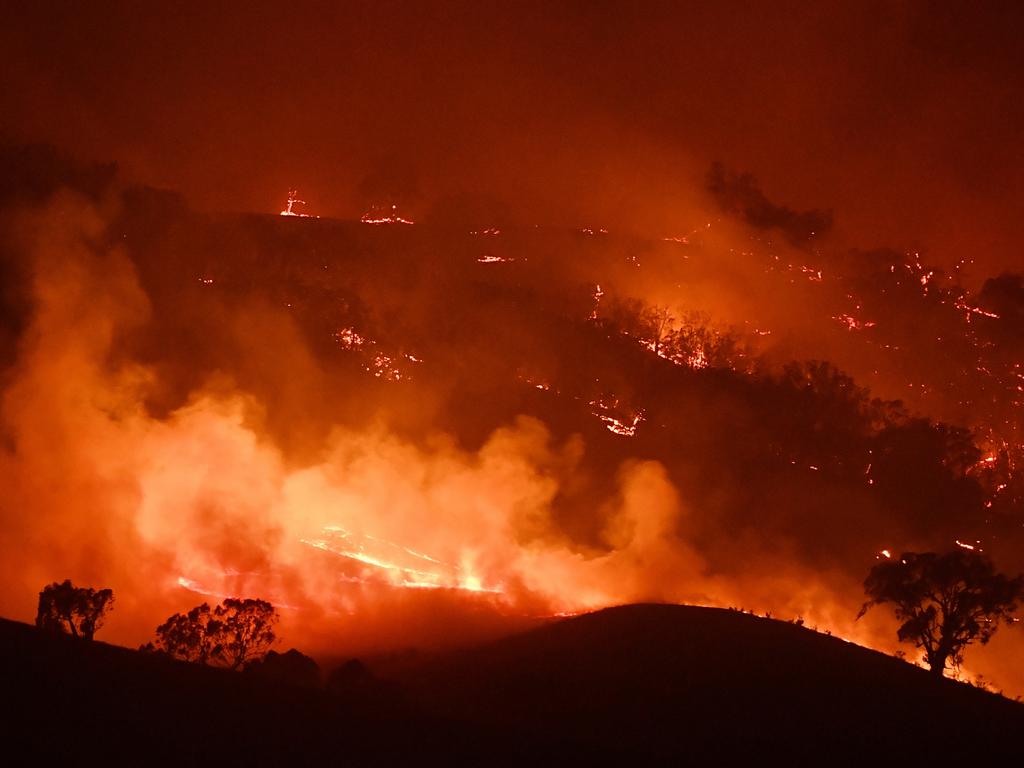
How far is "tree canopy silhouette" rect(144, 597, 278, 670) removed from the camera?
28.9 m

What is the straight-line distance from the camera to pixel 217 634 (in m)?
29.2

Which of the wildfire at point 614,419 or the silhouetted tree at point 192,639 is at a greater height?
the wildfire at point 614,419

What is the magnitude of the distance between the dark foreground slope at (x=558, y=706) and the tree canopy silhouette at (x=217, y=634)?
17.7 feet

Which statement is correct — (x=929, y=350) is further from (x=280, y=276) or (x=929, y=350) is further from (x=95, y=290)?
(x=95, y=290)

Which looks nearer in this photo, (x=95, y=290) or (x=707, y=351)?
(x=95, y=290)

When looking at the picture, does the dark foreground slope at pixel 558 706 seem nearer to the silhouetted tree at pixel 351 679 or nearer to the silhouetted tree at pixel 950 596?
the silhouetted tree at pixel 351 679

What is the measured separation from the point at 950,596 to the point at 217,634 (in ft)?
91.0

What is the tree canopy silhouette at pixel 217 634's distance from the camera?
94.7 ft

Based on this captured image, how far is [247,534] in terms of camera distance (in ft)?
154

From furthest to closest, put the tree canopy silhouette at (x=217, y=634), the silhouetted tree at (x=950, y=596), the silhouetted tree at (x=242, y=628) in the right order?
the silhouetted tree at (x=950, y=596), the silhouetted tree at (x=242, y=628), the tree canopy silhouette at (x=217, y=634)


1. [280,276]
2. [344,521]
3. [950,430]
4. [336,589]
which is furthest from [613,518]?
[950,430]

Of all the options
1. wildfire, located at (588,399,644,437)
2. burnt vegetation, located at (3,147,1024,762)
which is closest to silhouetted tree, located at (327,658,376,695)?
burnt vegetation, located at (3,147,1024,762)

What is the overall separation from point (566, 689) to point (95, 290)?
45946 mm

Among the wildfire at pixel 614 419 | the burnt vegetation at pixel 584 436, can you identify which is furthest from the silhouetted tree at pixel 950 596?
the wildfire at pixel 614 419
